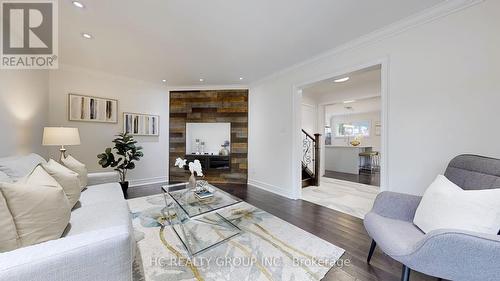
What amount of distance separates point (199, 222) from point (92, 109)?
3.38m

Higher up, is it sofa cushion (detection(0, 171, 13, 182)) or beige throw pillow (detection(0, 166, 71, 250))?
sofa cushion (detection(0, 171, 13, 182))

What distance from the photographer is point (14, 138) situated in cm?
242

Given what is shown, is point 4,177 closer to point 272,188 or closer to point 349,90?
point 272,188

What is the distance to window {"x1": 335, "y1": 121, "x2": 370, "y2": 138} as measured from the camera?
317 inches

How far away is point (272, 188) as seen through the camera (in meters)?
Answer: 4.03

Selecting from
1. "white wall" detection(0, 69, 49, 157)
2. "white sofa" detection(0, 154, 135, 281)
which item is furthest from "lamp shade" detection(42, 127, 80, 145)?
"white sofa" detection(0, 154, 135, 281)

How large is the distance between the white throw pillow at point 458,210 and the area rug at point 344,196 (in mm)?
1438

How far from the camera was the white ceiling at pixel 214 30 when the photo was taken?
1.93m

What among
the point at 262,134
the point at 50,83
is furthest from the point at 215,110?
the point at 50,83

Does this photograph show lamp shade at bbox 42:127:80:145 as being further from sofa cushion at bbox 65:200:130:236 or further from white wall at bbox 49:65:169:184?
sofa cushion at bbox 65:200:130:236

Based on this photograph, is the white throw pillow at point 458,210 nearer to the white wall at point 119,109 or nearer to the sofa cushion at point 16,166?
the sofa cushion at point 16,166

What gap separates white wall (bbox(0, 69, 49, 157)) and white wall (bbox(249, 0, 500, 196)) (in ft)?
14.2

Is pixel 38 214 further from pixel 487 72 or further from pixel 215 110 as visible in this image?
pixel 215 110

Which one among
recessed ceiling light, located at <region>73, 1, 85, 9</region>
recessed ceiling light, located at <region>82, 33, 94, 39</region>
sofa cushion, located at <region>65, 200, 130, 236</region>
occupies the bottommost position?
sofa cushion, located at <region>65, 200, 130, 236</region>
